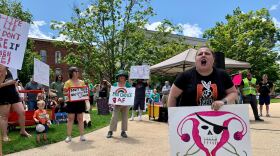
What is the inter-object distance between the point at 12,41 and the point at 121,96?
13.0ft

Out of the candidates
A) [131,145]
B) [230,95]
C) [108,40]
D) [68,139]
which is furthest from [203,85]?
[108,40]

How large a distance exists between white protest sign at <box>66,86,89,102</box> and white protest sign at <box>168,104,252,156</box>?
15.2 feet

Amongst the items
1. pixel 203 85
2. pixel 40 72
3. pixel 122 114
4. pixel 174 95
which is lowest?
pixel 122 114

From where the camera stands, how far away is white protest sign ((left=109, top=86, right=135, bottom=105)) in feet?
30.1

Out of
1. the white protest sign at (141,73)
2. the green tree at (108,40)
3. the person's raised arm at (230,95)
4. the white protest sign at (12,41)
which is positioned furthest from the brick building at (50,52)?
the person's raised arm at (230,95)

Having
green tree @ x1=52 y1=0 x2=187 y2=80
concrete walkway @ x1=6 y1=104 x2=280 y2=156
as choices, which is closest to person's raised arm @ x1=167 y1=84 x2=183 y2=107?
concrete walkway @ x1=6 y1=104 x2=280 y2=156

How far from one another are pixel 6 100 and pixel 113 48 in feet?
66.6

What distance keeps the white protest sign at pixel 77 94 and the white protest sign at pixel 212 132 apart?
4.65 metres

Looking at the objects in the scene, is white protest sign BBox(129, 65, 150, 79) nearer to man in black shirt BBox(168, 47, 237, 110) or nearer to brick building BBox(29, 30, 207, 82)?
man in black shirt BBox(168, 47, 237, 110)

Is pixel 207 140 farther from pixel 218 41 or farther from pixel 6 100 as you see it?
pixel 218 41

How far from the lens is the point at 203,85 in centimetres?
414

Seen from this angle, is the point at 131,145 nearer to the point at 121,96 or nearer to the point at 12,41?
the point at 121,96

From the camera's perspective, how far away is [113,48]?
2794 cm

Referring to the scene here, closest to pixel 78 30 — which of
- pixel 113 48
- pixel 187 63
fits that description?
pixel 113 48
